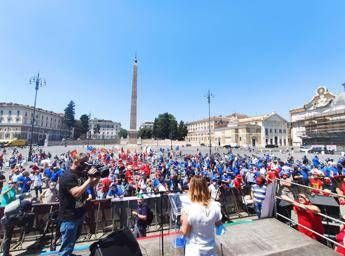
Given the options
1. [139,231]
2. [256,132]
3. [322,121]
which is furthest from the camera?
[256,132]

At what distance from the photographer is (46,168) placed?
15273 millimetres

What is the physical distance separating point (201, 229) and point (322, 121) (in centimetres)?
7706

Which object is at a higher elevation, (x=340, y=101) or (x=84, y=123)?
(x=340, y=101)

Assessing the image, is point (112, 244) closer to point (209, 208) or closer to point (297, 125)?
point (209, 208)

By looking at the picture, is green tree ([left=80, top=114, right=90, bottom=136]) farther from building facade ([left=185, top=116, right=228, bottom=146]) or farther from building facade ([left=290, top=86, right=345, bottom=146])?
building facade ([left=290, top=86, right=345, bottom=146])

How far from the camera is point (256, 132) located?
4018 inches

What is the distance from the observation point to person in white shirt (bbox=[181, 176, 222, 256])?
2.40m

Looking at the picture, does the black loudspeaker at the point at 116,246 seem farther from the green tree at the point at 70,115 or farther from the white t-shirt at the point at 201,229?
the green tree at the point at 70,115

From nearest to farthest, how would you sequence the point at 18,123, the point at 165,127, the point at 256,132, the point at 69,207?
1. the point at 69,207
2. the point at 18,123
3. the point at 165,127
4. the point at 256,132

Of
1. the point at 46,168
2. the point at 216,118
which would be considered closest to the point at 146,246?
the point at 46,168

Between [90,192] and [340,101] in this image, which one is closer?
[90,192]

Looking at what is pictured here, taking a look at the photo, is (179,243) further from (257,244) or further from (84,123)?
(84,123)

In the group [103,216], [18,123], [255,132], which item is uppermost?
[18,123]

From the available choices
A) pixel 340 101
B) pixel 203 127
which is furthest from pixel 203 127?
pixel 340 101
